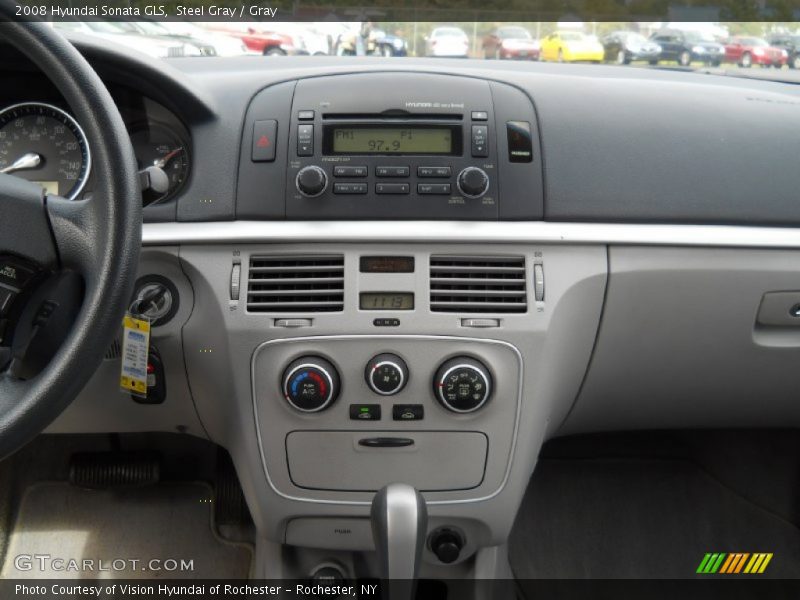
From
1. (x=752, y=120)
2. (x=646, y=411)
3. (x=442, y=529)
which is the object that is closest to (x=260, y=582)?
(x=442, y=529)

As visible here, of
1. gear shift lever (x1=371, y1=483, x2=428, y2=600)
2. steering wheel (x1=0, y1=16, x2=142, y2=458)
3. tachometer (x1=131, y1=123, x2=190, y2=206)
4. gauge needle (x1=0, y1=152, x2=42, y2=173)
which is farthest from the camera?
tachometer (x1=131, y1=123, x2=190, y2=206)

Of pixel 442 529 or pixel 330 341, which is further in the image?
pixel 442 529

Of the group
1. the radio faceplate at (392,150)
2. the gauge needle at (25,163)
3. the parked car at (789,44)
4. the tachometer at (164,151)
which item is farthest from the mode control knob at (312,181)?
the parked car at (789,44)

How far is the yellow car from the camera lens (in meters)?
1.63

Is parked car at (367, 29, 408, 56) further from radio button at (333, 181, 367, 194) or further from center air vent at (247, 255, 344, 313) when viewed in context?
center air vent at (247, 255, 344, 313)

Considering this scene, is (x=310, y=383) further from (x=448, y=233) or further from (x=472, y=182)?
(x=472, y=182)

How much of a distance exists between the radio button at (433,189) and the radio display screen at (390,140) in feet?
0.24

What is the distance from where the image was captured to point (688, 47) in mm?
1688

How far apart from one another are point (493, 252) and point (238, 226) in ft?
1.57

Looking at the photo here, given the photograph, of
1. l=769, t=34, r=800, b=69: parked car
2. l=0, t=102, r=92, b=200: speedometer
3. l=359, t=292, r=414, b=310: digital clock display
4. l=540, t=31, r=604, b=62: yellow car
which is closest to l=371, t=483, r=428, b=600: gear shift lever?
l=359, t=292, r=414, b=310: digital clock display

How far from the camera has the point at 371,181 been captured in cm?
154

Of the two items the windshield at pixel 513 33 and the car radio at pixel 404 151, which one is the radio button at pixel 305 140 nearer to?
the car radio at pixel 404 151

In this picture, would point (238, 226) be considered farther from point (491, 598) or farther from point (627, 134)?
point (491, 598)

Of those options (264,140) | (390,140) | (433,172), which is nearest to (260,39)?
(264,140)
